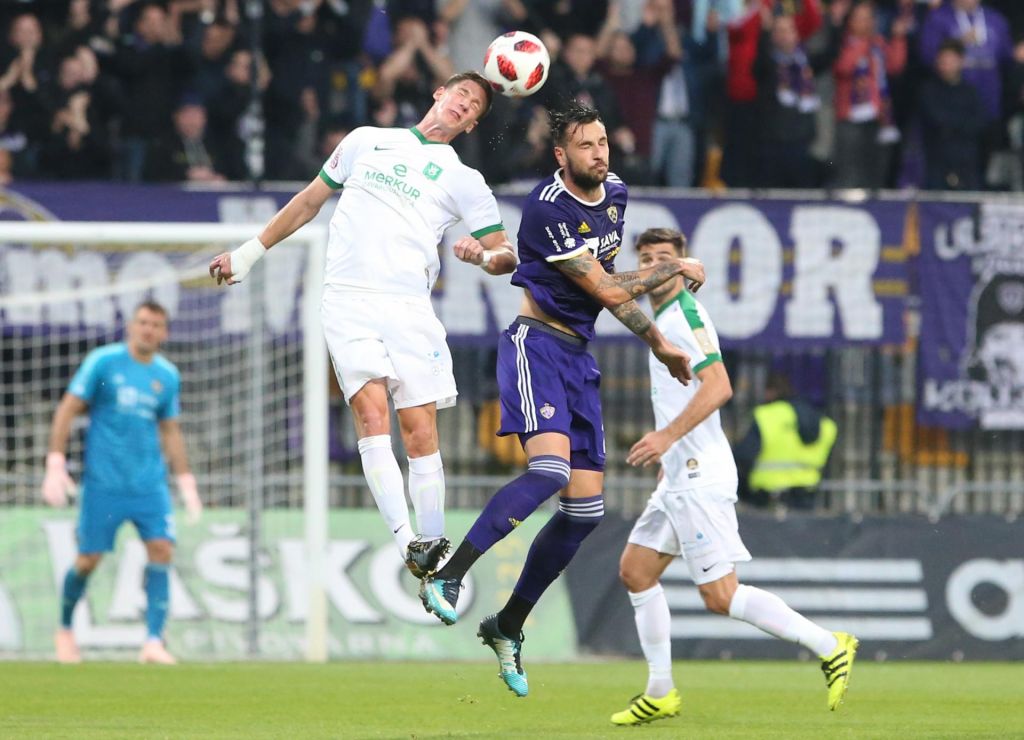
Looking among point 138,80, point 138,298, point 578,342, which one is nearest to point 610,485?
point 138,298

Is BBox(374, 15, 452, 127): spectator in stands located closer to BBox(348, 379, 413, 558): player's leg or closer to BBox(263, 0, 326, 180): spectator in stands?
BBox(263, 0, 326, 180): spectator in stands

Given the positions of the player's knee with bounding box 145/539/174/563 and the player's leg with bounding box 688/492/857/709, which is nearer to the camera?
the player's leg with bounding box 688/492/857/709

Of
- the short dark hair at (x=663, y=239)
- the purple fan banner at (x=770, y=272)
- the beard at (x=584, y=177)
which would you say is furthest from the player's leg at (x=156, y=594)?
the beard at (x=584, y=177)

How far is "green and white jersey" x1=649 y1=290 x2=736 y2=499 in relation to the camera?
9836 millimetres

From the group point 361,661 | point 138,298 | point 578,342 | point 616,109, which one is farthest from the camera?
point 616,109

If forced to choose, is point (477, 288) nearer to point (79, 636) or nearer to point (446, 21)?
point (446, 21)

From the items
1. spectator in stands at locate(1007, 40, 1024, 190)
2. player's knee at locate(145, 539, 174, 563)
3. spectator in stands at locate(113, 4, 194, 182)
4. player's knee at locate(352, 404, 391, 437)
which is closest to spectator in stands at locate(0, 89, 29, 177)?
spectator in stands at locate(113, 4, 194, 182)

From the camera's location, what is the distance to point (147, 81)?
1700 centimetres

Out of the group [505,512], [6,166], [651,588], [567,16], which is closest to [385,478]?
[505,512]

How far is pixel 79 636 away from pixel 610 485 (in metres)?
4.88

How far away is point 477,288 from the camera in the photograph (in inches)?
642

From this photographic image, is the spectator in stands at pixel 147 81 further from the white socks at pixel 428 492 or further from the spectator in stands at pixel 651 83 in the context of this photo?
the white socks at pixel 428 492

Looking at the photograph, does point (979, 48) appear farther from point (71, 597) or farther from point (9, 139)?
point (71, 597)

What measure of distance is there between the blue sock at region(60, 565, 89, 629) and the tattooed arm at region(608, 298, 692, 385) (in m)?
6.43
